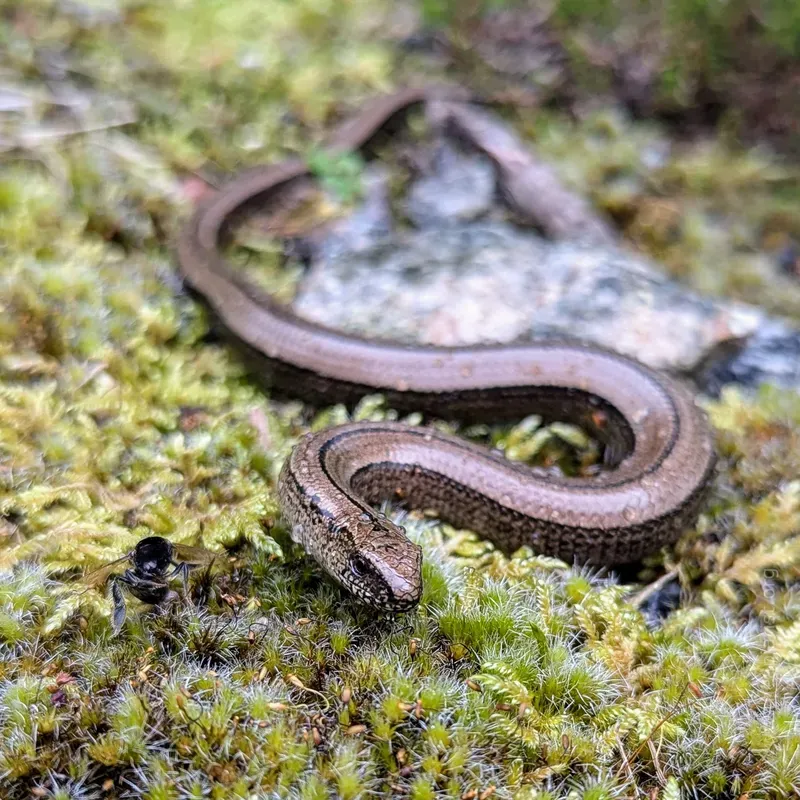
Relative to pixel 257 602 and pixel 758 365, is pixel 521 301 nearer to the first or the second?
pixel 758 365

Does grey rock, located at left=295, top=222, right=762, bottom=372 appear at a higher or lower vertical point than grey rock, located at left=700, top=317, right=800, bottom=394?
higher

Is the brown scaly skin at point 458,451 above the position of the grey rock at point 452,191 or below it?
below

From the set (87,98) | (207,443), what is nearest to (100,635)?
(207,443)

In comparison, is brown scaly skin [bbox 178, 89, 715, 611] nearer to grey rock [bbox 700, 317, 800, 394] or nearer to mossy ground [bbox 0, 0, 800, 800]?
mossy ground [bbox 0, 0, 800, 800]

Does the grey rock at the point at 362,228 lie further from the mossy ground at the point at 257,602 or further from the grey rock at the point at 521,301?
the mossy ground at the point at 257,602

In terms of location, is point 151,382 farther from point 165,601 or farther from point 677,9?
point 677,9

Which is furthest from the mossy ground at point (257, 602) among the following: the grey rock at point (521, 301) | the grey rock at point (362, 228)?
the grey rock at point (362, 228)

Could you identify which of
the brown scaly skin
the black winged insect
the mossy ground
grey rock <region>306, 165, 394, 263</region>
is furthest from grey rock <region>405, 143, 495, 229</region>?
the black winged insect
